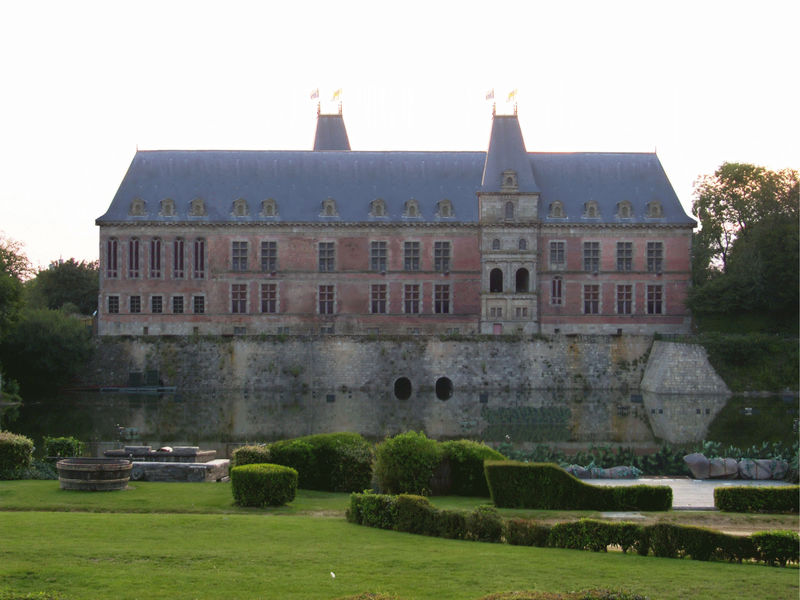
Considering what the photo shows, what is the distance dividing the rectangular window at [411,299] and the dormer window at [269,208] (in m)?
8.85

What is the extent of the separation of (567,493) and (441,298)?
42.0 meters

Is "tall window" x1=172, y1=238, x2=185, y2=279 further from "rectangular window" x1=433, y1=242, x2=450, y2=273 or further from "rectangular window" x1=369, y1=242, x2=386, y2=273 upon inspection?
"rectangular window" x1=433, y1=242, x2=450, y2=273

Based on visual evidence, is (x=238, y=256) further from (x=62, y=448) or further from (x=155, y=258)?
(x=62, y=448)

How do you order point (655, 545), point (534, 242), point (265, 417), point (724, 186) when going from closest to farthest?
point (655, 545), point (265, 417), point (534, 242), point (724, 186)

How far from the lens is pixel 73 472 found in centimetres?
1797

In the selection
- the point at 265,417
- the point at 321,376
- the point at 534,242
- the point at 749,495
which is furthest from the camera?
the point at 534,242

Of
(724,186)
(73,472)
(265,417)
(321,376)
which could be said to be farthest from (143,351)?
(724,186)

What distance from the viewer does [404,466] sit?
60.6 ft

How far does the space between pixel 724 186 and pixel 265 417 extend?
39430 mm

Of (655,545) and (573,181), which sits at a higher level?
(573,181)

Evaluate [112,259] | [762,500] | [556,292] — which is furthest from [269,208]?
[762,500]

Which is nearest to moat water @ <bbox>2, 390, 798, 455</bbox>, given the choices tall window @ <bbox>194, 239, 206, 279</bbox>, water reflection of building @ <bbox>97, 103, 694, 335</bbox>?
water reflection of building @ <bbox>97, 103, 694, 335</bbox>

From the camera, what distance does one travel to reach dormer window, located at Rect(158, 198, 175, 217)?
58.1 meters

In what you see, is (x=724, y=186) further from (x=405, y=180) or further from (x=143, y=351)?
(x=143, y=351)
